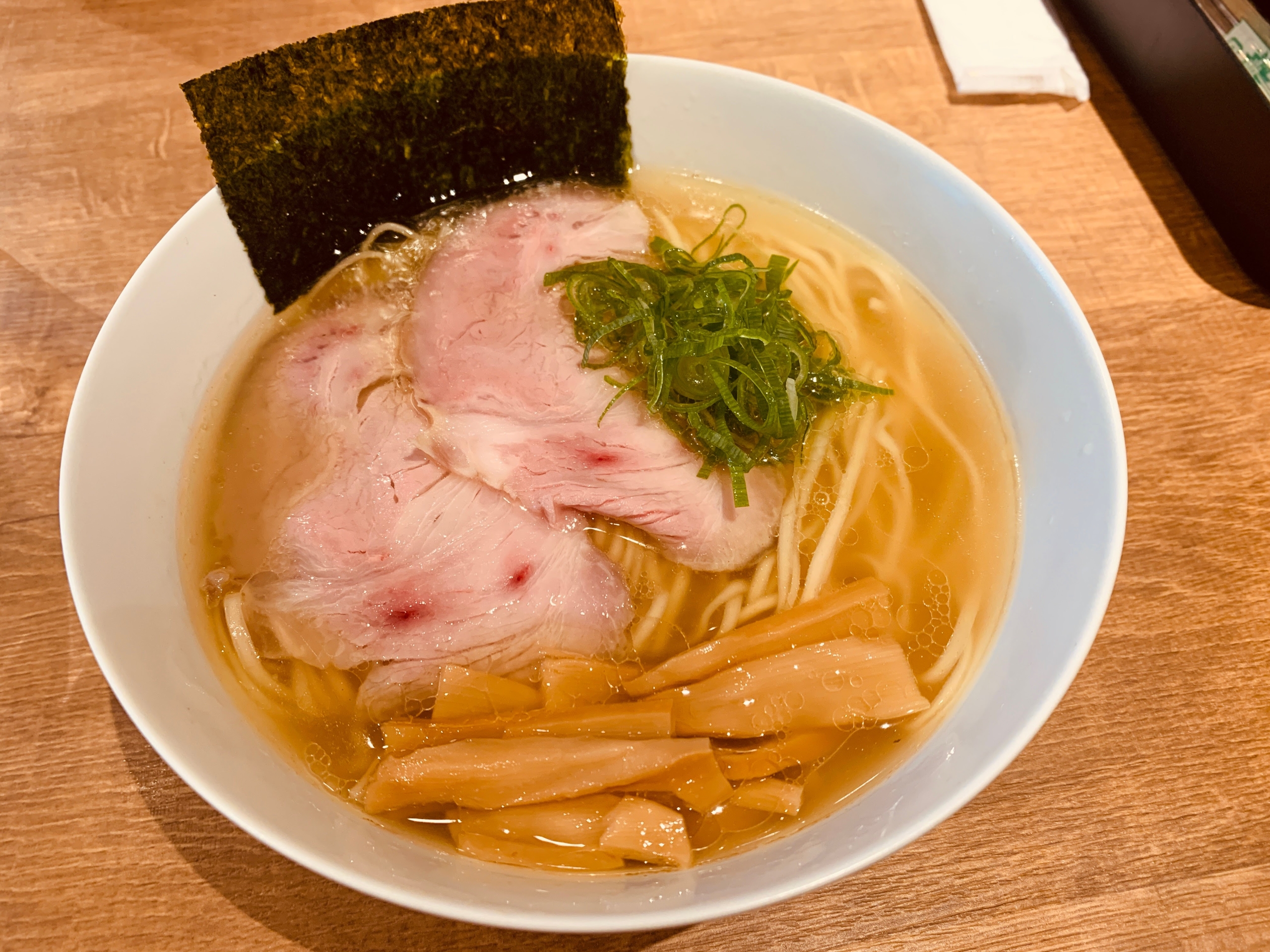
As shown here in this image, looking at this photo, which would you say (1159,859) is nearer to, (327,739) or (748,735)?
(748,735)

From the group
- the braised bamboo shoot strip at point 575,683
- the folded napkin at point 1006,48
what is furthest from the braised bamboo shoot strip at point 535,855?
the folded napkin at point 1006,48

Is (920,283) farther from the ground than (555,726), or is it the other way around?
(920,283)

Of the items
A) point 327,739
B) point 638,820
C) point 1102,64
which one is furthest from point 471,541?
point 1102,64

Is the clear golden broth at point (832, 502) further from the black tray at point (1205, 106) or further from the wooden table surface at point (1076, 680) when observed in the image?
the black tray at point (1205, 106)

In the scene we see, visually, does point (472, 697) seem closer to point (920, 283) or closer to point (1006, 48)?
point (920, 283)

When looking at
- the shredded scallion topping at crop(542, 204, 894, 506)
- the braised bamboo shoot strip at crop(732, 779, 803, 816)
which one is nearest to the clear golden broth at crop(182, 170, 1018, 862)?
the braised bamboo shoot strip at crop(732, 779, 803, 816)

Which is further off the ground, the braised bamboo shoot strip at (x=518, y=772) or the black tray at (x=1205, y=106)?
the black tray at (x=1205, y=106)

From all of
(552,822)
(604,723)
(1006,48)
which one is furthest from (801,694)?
(1006,48)
